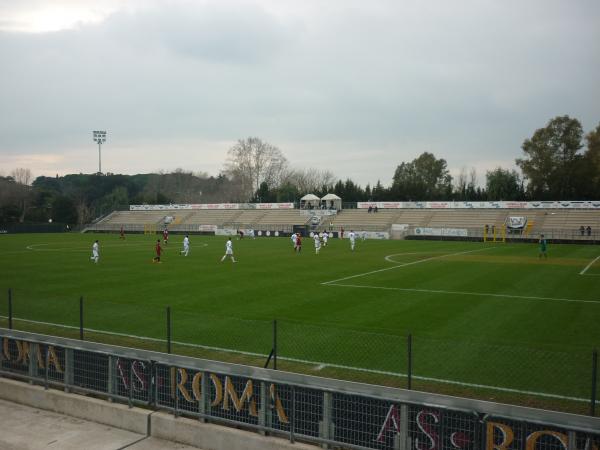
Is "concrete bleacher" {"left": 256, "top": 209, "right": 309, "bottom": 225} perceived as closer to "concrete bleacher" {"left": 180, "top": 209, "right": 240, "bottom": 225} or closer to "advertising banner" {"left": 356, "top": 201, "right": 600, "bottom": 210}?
"concrete bleacher" {"left": 180, "top": 209, "right": 240, "bottom": 225}

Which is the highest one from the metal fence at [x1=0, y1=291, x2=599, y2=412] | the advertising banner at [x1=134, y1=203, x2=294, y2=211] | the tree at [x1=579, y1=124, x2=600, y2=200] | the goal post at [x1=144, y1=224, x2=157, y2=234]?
the tree at [x1=579, y1=124, x2=600, y2=200]

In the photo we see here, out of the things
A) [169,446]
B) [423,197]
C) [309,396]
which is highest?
[423,197]

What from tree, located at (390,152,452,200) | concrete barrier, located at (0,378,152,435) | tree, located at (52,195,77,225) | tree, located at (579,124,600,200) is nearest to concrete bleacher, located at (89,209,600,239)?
tree, located at (52,195,77,225)

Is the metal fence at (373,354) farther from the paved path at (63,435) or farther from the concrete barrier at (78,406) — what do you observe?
the paved path at (63,435)

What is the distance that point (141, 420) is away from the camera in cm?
857

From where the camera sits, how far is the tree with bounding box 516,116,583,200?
273 feet

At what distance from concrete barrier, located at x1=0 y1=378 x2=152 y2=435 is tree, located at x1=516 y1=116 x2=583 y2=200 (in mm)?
86000

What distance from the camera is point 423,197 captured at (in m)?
98.9

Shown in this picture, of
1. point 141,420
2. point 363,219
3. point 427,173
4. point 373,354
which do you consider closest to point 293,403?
point 141,420

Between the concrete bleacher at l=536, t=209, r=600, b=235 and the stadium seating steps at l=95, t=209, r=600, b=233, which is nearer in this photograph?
the concrete bleacher at l=536, t=209, r=600, b=235

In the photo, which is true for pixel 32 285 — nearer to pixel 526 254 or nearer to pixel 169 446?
pixel 169 446

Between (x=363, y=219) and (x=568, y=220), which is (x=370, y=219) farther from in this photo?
(x=568, y=220)

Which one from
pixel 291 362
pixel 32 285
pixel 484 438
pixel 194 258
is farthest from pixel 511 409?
pixel 194 258

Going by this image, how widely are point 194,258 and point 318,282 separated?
50.7 ft
